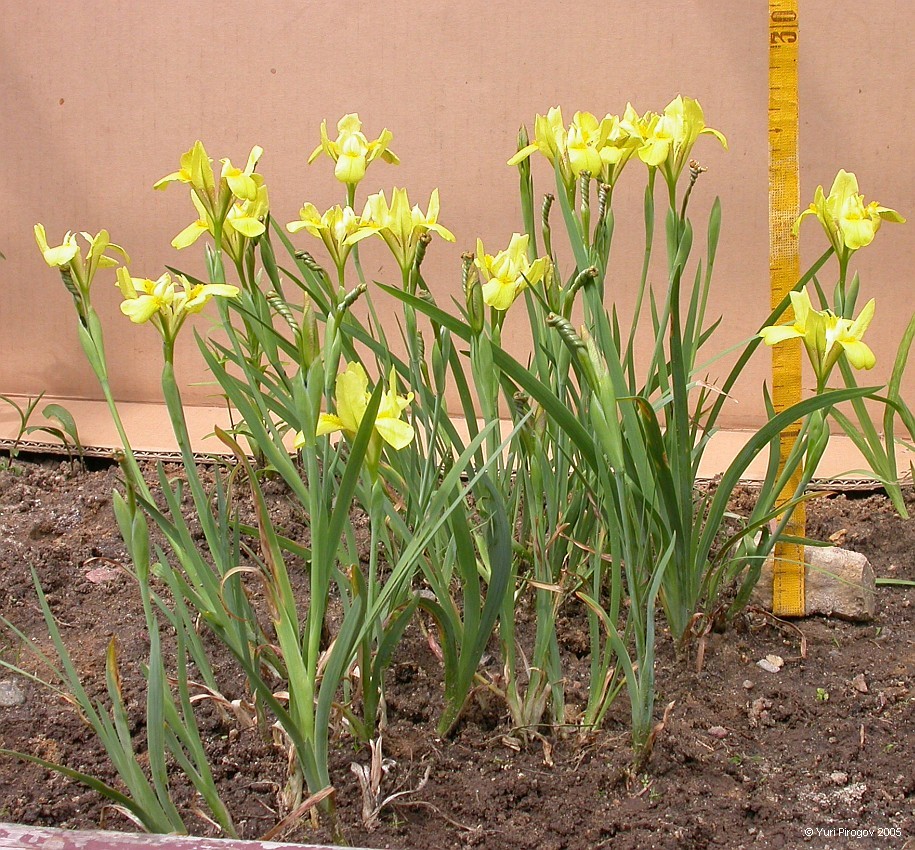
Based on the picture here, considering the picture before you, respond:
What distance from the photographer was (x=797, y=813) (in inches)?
36.0

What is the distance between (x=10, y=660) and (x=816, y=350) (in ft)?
3.37

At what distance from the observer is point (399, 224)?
1.00 m

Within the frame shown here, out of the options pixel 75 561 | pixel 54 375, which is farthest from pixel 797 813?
pixel 54 375

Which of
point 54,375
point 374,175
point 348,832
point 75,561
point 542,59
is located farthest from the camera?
point 54,375

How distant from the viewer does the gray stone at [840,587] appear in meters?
1.25

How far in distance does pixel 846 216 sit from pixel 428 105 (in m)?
1.14

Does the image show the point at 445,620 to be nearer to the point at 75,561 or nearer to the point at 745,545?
the point at 745,545

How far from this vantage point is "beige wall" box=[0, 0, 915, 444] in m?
1.86

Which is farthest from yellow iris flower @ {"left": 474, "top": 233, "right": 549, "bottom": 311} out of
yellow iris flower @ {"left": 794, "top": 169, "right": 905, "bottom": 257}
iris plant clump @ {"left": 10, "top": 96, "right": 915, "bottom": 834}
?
yellow iris flower @ {"left": 794, "top": 169, "right": 905, "bottom": 257}

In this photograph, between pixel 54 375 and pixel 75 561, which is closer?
pixel 75 561

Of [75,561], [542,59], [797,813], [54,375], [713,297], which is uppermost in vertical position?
[542,59]

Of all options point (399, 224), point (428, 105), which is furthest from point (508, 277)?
point (428, 105)

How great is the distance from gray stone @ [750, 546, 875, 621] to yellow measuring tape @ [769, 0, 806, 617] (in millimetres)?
26

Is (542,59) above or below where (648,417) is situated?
above
